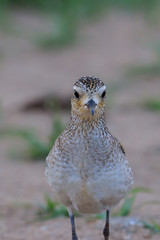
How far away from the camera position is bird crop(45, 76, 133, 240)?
507 centimetres

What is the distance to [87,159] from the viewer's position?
5.09 m

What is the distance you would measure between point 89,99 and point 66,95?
18.5 ft

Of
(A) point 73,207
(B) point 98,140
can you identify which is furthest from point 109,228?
(B) point 98,140

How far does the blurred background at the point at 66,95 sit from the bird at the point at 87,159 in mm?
927

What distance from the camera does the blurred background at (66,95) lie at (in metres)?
6.46

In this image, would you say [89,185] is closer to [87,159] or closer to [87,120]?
[87,159]

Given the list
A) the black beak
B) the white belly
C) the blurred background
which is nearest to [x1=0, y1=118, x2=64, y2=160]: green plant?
the blurred background

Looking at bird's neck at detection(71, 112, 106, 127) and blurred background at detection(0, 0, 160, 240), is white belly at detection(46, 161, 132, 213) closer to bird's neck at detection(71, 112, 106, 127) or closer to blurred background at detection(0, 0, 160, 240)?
bird's neck at detection(71, 112, 106, 127)

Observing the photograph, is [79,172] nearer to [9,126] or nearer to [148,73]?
[9,126]

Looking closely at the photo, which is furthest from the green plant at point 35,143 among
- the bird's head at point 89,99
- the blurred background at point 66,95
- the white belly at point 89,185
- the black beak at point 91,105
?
the black beak at point 91,105

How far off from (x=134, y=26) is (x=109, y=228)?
925 centimetres

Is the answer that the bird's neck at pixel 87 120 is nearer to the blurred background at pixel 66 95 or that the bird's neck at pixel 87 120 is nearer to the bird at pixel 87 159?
the bird at pixel 87 159

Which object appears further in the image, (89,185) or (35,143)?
(35,143)

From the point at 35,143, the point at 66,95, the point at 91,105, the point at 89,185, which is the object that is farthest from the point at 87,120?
the point at 66,95
